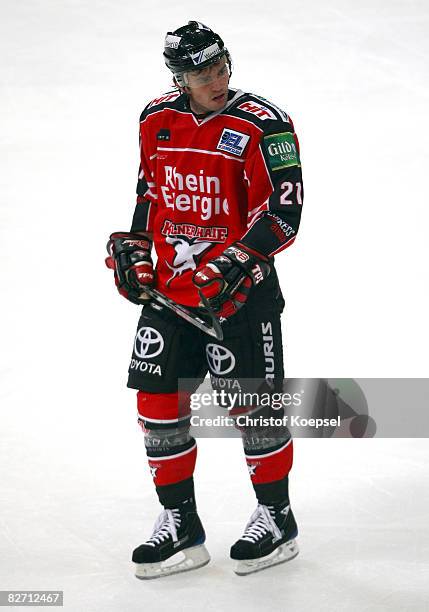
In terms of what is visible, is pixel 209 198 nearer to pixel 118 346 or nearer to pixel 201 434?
pixel 201 434

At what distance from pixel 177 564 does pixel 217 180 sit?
1.11 meters

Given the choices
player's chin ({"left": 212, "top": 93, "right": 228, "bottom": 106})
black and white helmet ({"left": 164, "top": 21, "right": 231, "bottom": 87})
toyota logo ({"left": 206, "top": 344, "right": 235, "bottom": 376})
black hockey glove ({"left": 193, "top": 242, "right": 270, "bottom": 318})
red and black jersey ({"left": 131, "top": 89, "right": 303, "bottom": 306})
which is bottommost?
toyota logo ({"left": 206, "top": 344, "right": 235, "bottom": 376})

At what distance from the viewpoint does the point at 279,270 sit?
18.6ft

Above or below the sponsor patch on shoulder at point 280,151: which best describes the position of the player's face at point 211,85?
above

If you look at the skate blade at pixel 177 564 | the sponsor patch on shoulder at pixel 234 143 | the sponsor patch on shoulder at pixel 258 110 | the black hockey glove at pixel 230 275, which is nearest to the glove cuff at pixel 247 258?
the black hockey glove at pixel 230 275

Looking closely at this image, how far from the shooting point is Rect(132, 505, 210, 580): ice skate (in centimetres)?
330

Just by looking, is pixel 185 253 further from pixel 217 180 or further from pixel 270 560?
pixel 270 560

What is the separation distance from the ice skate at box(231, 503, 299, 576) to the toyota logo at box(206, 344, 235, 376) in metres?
0.45

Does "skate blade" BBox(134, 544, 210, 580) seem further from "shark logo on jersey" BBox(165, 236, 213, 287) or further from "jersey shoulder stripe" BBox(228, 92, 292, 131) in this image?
"jersey shoulder stripe" BBox(228, 92, 292, 131)

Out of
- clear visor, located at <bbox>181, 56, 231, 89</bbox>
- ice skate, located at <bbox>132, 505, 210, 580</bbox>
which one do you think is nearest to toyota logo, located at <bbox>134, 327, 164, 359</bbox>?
ice skate, located at <bbox>132, 505, 210, 580</bbox>

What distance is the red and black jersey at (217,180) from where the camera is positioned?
3139mm

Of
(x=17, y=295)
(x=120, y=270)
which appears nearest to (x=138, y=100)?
(x=17, y=295)

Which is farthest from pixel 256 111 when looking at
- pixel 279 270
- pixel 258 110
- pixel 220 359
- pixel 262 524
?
pixel 279 270

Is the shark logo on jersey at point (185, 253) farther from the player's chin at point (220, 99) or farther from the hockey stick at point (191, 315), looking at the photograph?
the player's chin at point (220, 99)
